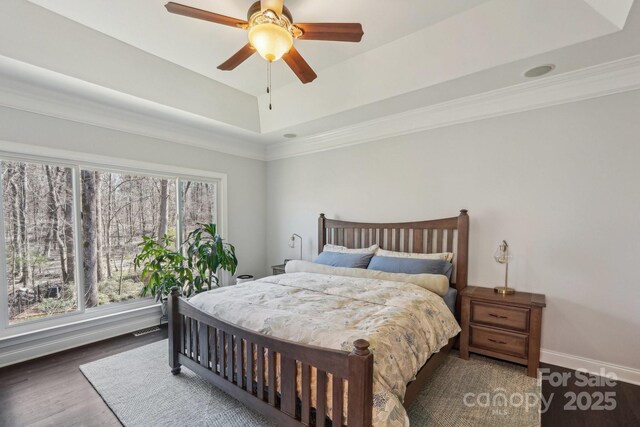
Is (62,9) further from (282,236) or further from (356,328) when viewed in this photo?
(282,236)

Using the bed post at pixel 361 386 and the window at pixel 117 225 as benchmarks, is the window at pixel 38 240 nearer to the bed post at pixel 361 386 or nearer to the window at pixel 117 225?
the window at pixel 117 225

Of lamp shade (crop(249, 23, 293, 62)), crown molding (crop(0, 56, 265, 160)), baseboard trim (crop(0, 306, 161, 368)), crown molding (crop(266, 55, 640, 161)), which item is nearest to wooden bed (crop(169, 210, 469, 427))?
crown molding (crop(266, 55, 640, 161))

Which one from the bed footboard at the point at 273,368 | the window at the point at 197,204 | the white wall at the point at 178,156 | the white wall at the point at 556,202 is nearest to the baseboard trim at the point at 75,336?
the window at the point at 197,204

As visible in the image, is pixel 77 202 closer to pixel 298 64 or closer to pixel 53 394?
pixel 53 394

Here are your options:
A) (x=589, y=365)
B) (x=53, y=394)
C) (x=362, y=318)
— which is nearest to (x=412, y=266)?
(x=362, y=318)

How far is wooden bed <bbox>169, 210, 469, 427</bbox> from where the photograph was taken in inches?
53.1

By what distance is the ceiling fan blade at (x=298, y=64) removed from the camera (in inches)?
81.7

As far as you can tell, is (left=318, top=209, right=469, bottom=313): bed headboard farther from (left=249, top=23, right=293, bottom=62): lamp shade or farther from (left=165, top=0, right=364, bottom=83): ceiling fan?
(left=249, top=23, right=293, bottom=62): lamp shade

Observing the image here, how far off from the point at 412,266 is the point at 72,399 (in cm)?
311

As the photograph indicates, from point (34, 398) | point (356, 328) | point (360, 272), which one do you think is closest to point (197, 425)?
point (356, 328)

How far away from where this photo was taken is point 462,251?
3.00 meters

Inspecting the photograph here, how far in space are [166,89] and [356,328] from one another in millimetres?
3077

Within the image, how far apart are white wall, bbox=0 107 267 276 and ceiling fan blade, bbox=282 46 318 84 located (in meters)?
2.38

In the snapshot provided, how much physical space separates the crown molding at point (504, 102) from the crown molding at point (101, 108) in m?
1.62
